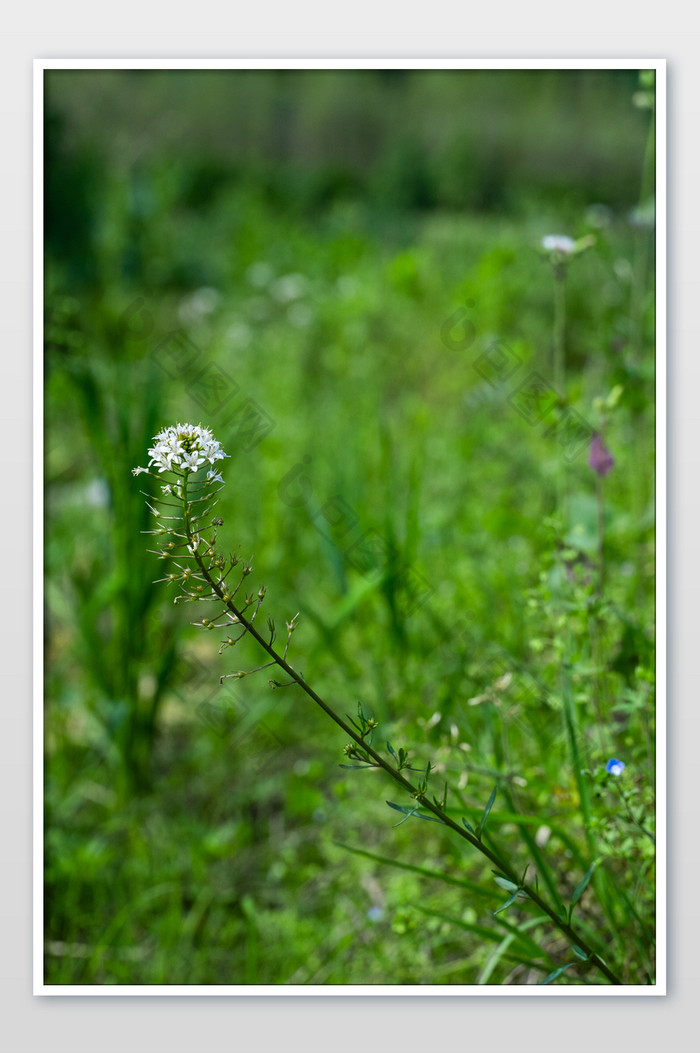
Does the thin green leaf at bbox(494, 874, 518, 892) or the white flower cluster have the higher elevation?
the white flower cluster

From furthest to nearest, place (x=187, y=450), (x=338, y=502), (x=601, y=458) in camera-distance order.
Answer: (x=338, y=502)
(x=601, y=458)
(x=187, y=450)

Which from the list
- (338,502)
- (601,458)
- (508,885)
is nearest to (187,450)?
(508,885)

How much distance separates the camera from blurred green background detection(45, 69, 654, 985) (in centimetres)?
119

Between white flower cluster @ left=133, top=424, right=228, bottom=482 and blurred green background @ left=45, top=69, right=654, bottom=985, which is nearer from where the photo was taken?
white flower cluster @ left=133, top=424, right=228, bottom=482

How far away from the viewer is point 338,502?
62.7 inches

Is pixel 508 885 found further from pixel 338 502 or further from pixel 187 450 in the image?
pixel 338 502

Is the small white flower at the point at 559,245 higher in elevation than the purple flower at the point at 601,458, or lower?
higher

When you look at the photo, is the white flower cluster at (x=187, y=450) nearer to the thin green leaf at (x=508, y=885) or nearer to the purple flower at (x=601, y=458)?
the thin green leaf at (x=508, y=885)

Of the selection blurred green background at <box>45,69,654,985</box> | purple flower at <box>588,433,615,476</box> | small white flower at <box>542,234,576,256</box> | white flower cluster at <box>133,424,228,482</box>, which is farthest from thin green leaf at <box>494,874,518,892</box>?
small white flower at <box>542,234,576,256</box>

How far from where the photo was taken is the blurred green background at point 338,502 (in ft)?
3.90

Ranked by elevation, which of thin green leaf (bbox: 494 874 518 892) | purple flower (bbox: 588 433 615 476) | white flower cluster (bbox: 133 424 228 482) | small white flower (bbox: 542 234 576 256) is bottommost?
thin green leaf (bbox: 494 874 518 892)

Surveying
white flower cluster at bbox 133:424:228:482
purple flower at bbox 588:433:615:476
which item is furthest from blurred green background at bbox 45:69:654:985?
white flower cluster at bbox 133:424:228:482

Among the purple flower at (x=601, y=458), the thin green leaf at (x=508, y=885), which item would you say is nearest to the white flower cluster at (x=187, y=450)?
the thin green leaf at (x=508, y=885)

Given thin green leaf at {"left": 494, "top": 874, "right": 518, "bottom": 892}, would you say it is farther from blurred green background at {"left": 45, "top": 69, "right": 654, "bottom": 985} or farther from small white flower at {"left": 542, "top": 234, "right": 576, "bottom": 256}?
small white flower at {"left": 542, "top": 234, "right": 576, "bottom": 256}
